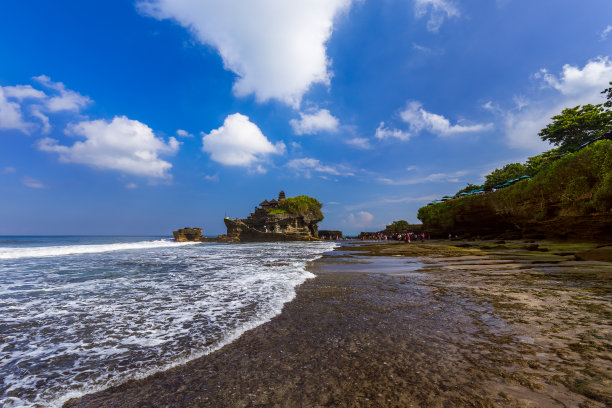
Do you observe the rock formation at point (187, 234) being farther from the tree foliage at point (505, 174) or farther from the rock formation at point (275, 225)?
the tree foliage at point (505, 174)

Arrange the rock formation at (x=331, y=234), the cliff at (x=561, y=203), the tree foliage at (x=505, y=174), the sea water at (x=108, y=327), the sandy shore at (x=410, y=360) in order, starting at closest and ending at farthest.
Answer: the sandy shore at (x=410, y=360)
the sea water at (x=108, y=327)
the cliff at (x=561, y=203)
the tree foliage at (x=505, y=174)
the rock formation at (x=331, y=234)

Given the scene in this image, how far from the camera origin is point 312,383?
6.98 ft

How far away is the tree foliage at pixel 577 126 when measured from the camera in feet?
97.3

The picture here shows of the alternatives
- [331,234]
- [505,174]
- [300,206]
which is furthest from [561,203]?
[331,234]

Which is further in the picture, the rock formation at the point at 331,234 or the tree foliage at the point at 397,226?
the rock formation at the point at 331,234

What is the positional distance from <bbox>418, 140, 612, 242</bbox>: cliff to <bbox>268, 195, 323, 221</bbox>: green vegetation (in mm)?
38278

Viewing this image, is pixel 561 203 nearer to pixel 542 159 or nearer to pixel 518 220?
pixel 518 220

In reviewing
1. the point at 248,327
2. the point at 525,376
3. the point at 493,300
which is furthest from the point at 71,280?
the point at 493,300

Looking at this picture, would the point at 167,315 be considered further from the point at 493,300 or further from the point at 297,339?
the point at 493,300

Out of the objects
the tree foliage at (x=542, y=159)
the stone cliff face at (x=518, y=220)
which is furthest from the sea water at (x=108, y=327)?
the tree foliage at (x=542, y=159)

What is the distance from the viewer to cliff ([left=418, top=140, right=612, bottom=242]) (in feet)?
50.2

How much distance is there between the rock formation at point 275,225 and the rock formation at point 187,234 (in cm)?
934

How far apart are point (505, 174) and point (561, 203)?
3290 centimetres

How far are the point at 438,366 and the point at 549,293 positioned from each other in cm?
459
